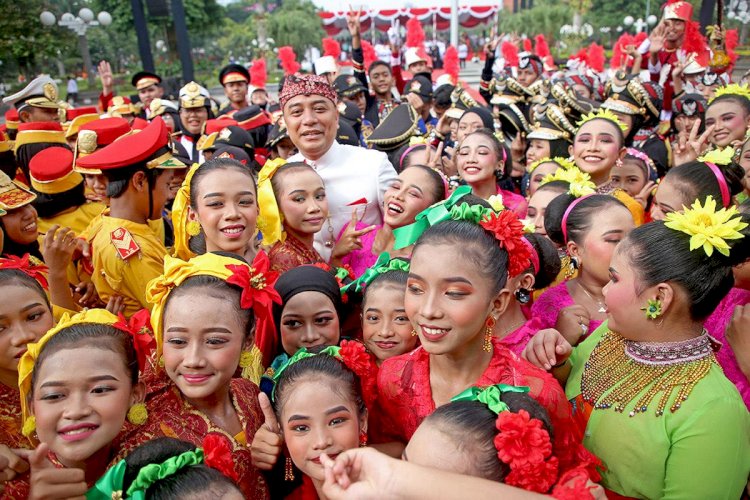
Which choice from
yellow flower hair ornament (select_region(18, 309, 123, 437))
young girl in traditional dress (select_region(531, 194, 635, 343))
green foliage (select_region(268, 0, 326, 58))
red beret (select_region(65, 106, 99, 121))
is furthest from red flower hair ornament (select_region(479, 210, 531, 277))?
green foliage (select_region(268, 0, 326, 58))

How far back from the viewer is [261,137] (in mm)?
→ 7918

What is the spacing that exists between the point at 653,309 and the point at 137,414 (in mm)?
2054

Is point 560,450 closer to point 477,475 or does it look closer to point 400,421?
point 477,475

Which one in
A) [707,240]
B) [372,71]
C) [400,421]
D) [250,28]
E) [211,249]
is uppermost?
[250,28]

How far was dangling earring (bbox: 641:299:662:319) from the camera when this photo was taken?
6.72 feet

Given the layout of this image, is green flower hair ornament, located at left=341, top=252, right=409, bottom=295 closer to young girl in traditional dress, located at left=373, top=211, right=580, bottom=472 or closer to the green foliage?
young girl in traditional dress, located at left=373, top=211, right=580, bottom=472

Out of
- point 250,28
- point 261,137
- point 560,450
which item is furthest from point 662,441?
point 250,28

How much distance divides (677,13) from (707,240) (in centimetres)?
705

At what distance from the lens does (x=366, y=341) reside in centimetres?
291

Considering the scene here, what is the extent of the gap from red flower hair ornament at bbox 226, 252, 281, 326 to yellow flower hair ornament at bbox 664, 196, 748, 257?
5.44ft

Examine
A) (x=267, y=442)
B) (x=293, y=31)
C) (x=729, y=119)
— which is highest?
(x=293, y=31)

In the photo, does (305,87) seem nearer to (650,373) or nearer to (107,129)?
(107,129)

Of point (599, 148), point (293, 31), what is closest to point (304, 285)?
point (599, 148)

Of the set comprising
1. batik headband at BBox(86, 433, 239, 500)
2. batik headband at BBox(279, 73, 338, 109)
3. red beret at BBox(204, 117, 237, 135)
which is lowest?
batik headband at BBox(86, 433, 239, 500)
